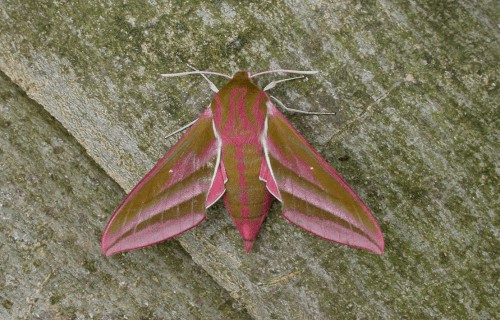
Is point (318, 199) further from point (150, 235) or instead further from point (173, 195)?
point (150, 235)

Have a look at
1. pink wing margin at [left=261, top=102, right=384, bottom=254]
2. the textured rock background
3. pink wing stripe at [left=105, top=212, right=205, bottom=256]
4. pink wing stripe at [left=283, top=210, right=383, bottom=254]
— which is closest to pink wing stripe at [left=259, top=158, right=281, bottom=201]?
pink wing margin at [left=261, top=102, right=384, bottom=254]

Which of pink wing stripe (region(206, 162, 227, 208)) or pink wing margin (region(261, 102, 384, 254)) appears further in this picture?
pink wing stripe (region(206, 162, 227, 208))

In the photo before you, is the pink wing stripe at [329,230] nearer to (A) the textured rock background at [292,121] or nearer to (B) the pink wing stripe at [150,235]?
(A) the textured rock background at [292,121]

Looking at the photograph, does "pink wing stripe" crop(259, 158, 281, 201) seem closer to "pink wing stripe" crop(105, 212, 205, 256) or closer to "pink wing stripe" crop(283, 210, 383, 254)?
"pink wing stripe" crop(283, 210, 383, 254)

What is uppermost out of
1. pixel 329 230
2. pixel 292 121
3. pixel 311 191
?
pixel 292 121

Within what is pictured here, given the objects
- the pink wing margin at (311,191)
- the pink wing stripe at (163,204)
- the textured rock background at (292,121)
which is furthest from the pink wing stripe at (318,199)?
the pink wing stripe at (163,204)

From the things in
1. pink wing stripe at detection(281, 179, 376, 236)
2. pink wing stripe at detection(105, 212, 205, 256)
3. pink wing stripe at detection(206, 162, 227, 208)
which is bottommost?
pink wing stripe at detection(105, 212, 205, 256)

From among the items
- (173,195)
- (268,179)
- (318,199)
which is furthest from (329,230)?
(173,195)
